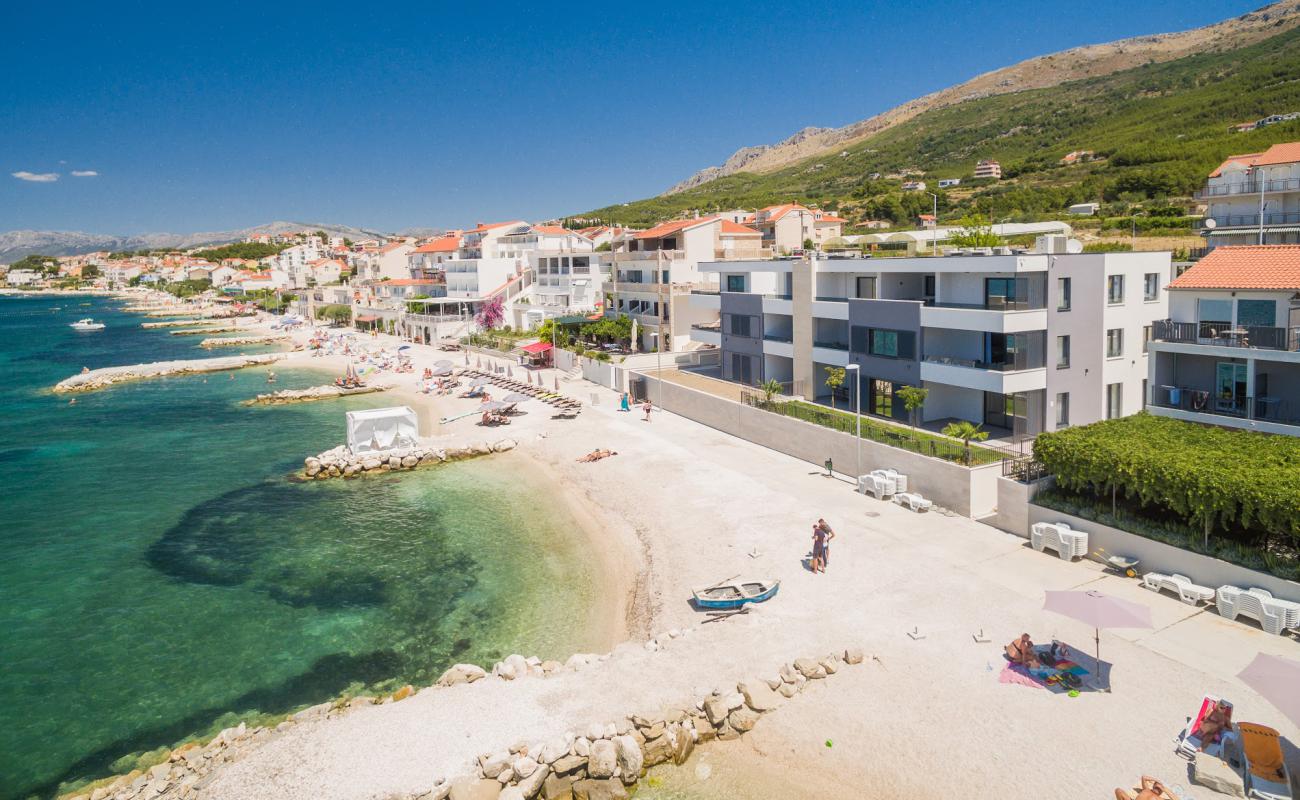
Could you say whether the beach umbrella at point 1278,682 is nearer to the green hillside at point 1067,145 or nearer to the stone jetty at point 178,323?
the green hillside at point 1067,145

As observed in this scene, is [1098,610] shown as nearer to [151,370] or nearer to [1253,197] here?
[1253,197]

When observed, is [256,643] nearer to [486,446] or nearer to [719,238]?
[486,446]

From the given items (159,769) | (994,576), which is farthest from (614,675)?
(994,576)

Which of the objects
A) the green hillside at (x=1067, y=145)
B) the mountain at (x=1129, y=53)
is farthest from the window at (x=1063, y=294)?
the mountain at (x=1129, y=53)

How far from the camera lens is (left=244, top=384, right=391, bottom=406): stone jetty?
58.9 m

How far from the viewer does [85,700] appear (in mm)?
18266

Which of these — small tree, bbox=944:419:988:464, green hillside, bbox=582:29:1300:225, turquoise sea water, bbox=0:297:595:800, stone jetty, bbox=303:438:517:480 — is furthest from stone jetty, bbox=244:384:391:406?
green hillside, bbox=582:29:1300:225

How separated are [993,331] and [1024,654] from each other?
15.7m

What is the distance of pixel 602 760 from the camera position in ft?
44.7

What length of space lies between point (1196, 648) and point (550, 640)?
14910 millimetres

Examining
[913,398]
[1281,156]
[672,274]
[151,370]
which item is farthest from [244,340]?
[1281,156]

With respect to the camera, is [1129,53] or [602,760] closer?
[602,760]

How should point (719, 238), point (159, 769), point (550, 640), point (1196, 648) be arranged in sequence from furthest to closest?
point (719, 238), point (550, 640), point (1196, 648), point (159, 769)

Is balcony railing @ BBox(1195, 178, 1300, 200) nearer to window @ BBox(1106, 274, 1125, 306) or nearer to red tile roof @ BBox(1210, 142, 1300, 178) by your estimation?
red tile roof @ BBox(1210, 142, 1300, 178)
